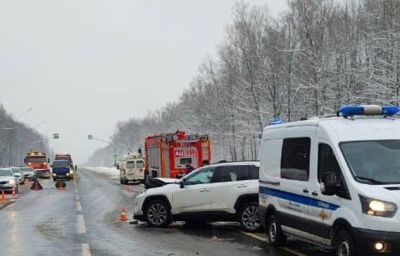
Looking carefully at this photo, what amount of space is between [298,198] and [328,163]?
3.96 ft

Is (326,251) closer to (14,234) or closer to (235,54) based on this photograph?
(14,234)

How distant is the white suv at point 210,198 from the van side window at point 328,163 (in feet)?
17.7

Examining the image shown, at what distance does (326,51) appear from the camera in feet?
175

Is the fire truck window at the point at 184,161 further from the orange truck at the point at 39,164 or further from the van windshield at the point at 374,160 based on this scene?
the orange truck at the point at 39,164

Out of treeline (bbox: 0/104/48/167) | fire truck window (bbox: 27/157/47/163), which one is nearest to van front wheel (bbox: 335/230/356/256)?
fire truck window (bbox: 27/157/47/163)

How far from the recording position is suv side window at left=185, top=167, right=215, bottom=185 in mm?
15391

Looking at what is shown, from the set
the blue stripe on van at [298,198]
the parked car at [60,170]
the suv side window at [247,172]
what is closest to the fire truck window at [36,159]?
the parked car at [60,170]

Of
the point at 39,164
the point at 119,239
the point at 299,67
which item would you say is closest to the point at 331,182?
the point at 119,239

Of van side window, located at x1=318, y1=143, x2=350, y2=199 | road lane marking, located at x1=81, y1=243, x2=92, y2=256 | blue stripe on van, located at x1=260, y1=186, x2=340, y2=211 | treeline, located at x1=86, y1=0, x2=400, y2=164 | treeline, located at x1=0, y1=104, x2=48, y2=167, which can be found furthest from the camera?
treeline, located at x1=0, y1=104, x2=48, y2=167

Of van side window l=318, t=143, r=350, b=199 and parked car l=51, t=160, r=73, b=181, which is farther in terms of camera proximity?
parked car l=51, t=160, r=73, b=181

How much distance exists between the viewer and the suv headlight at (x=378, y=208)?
794 centimetres

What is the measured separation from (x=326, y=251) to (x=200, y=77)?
256ft

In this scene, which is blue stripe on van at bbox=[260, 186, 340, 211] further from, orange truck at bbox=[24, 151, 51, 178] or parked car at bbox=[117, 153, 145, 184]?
orange truck at bbox=[24, 151, 51, 178]

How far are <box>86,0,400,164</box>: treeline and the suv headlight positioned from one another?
33.2 meters
